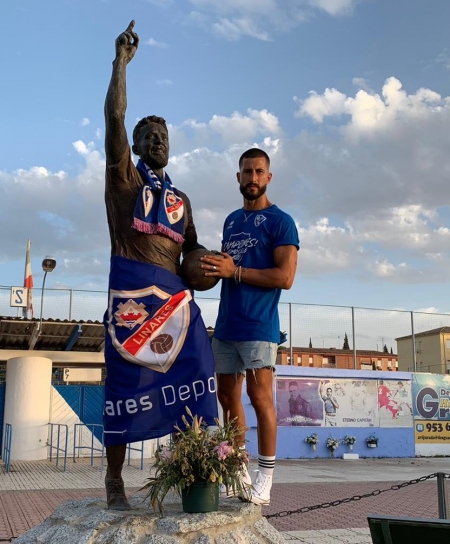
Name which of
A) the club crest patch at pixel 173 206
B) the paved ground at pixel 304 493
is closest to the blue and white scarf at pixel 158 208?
the club crest patch at pixel 173 206

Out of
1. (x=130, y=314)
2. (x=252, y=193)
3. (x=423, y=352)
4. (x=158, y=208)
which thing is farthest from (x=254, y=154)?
(x=423, y=352)

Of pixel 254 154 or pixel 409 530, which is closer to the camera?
pixel 409 530

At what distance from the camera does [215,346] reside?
4062 millimetres

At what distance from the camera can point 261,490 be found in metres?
3.82

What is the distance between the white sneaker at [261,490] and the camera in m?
3.73

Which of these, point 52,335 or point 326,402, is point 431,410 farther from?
point 52,335

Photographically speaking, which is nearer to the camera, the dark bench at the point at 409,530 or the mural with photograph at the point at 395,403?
the dark bench at the point at 409,530

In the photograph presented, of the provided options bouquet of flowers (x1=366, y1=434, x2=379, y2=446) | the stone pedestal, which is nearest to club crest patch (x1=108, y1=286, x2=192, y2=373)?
the stone pedestal

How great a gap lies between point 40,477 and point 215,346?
920 centimetres

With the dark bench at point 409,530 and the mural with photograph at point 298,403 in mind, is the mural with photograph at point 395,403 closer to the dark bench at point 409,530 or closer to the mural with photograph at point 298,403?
the mural with photograph at point 298,403

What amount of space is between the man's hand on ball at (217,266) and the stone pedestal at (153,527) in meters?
1.29

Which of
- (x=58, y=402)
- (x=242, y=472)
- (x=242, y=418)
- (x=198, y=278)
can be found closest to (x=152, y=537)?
(x=242, y=472)

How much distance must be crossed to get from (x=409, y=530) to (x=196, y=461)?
1.07 meters

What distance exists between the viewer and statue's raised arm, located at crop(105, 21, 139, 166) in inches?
142
